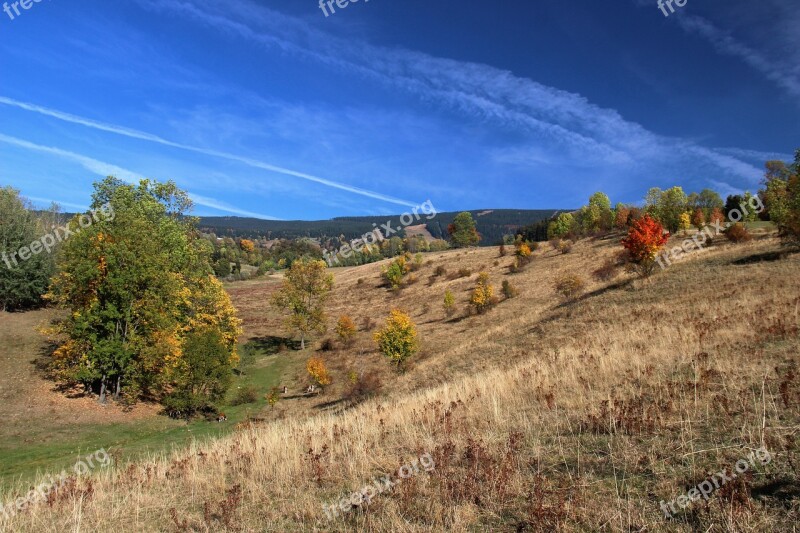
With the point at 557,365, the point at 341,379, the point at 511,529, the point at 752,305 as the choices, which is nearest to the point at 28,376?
the point at 341,379

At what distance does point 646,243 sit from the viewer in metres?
34.6

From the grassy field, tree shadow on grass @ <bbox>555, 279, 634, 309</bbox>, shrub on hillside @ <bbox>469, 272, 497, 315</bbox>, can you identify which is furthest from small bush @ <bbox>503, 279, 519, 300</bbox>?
the grassy field

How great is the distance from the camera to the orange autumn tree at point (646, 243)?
34.7 m

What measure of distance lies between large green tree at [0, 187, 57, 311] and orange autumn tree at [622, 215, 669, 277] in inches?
2010

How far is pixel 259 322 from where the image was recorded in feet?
222

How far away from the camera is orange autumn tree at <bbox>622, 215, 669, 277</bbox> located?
34.7m

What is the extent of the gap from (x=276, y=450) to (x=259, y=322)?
6326cm

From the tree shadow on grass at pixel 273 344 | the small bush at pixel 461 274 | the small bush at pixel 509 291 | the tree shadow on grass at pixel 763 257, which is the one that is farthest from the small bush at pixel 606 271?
the tree shadow on grass at pixel 273 344

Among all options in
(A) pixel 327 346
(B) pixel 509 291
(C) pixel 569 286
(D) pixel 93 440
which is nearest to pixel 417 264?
(B) pixel 509 291

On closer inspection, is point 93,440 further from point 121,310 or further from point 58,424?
point 121,310

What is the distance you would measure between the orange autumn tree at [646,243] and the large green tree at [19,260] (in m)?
51.1

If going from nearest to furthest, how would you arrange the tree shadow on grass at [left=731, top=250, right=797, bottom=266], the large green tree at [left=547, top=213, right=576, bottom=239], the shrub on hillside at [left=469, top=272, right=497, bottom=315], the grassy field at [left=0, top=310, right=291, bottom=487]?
the grassy field at [left=0, top=310, right=291, bottom=487] < the tree shadow on grass at [left=731, top=250, right=797, bottom=266] < the shrub on hillside at [left=469, top=272, right=497, bottom=315] < the large green tree at [left=547, top=213, right=576, bottom=239]

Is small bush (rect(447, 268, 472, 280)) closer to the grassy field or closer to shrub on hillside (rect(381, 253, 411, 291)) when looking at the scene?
shrub on hillside (rect(381, 253, 411, 291))

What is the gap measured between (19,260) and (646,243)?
183ft
